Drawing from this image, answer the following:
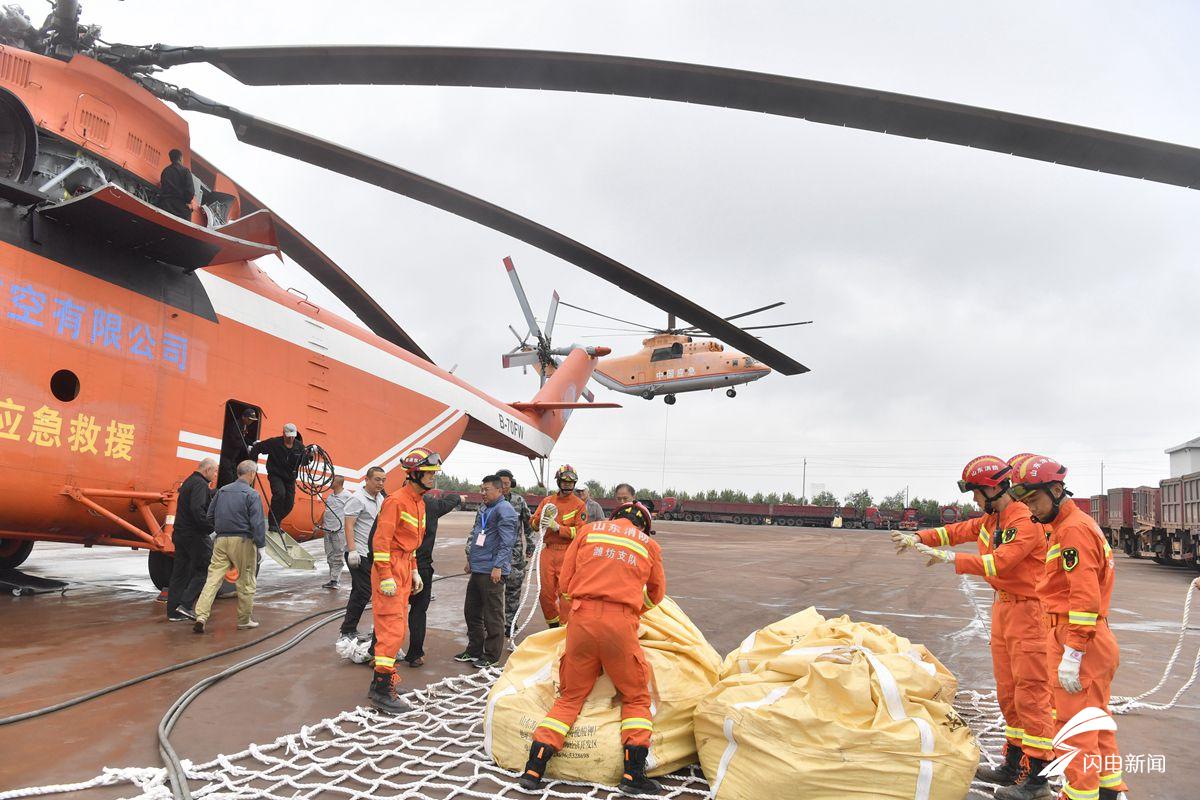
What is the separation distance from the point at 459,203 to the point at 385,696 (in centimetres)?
530

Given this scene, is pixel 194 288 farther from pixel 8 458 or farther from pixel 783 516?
pixel 783 516

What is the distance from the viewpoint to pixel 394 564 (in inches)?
182

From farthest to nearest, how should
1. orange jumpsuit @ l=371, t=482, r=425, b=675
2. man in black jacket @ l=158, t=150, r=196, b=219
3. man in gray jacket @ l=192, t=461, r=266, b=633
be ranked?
man in black jacket @ l=158, t=150, r=196, b=219, man in gray jacket @ l=192, t=461, r=266, b=633, orange jumpsuit @ l=371, t=482, r=425, b=675

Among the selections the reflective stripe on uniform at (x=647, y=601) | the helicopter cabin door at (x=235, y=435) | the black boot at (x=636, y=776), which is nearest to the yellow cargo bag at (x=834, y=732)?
the black boot at (x=636, y=776)

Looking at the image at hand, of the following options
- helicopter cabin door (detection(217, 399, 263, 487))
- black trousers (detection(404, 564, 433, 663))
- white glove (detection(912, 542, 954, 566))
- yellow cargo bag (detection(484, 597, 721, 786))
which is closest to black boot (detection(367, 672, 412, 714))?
yellow cargo bag (detection(484, 597, 721, 786))

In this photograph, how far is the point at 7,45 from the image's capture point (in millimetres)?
5988

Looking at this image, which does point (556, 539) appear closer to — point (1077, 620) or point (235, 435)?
point (1077, 620)

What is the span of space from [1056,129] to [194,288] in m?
8.03

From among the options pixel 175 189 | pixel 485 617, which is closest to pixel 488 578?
pixel 485 617

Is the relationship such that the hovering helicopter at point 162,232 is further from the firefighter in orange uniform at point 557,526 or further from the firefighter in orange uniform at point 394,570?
the firefighter in orange uniform at point 394,570

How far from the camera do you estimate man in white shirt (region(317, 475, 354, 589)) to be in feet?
29.4

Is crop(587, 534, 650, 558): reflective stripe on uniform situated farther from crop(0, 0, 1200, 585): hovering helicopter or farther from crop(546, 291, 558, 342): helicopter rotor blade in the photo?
crop(546, 291, 558, 342): helicopter rotor blade

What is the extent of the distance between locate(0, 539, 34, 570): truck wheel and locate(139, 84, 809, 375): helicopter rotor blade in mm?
5983

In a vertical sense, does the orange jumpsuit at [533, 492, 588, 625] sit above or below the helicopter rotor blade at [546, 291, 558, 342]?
below
